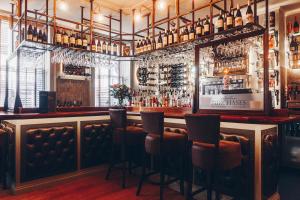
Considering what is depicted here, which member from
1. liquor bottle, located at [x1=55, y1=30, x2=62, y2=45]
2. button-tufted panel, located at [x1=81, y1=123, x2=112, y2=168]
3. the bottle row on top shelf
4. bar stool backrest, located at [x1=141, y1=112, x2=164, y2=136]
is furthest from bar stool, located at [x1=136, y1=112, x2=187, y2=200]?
liquor bottle, located at [x1=55, y1=30, x2=62, y2=45]

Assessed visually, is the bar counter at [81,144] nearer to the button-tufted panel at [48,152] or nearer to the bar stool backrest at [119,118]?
the button-tufted panel at [48,152]

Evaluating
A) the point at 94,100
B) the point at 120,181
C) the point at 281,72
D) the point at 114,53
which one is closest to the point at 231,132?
the point at 120,181

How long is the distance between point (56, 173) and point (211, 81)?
4452 mm

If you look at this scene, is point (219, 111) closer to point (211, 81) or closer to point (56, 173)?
point (56, 173)

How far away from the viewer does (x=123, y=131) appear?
127 inches

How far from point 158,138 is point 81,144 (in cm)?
157

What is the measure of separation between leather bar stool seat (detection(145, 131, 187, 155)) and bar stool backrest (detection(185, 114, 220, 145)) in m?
0.52

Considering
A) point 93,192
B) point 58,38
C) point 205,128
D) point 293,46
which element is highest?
point 293,46

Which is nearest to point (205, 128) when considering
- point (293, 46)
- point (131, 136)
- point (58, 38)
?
point (131, 136)

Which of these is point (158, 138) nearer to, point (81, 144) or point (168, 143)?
point (168, 143)

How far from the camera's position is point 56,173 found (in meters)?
3.37

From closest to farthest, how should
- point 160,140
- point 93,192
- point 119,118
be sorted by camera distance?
point 160,140 → point 93,192 → point 119,118

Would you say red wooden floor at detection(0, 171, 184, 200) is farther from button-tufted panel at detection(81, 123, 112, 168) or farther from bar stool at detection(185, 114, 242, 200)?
bar stool at detection(185, 114, 242, 200)

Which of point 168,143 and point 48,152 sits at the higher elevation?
point 168,143
